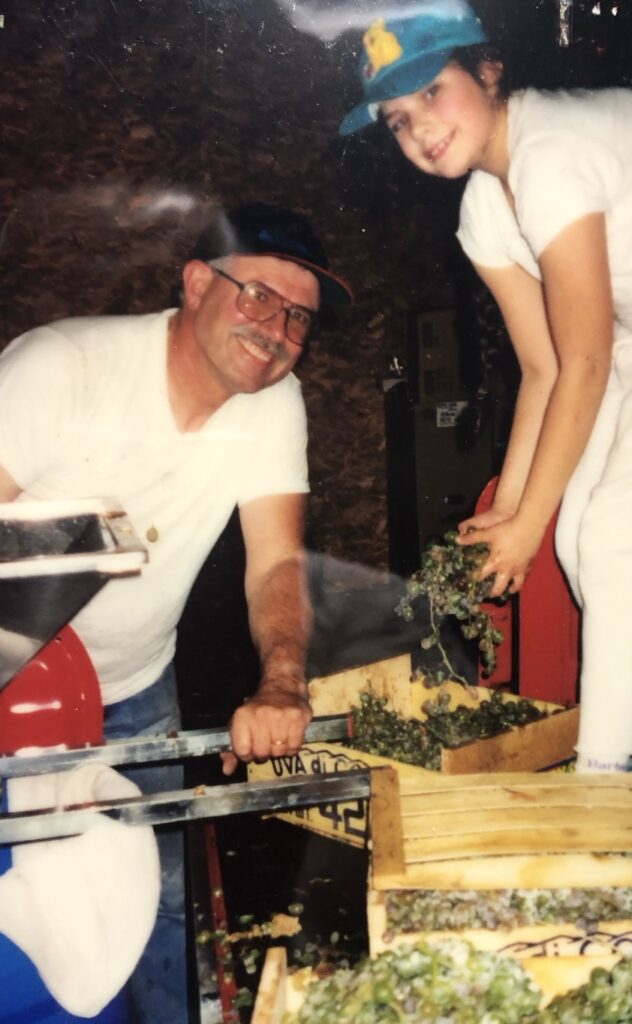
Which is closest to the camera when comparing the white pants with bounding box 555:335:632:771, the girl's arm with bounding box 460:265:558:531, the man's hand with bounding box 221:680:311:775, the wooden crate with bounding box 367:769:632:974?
the wooden crate with bounding box 367:769:632:974

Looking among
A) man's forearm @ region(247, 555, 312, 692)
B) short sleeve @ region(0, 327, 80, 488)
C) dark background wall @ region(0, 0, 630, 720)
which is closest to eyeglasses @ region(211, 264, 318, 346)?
dark background wall @ region(0, 0, 630, 720)

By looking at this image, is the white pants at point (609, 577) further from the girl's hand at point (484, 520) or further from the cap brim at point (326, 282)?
the cap brim at point (326, 282)

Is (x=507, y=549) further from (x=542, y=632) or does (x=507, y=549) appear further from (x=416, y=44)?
(x=416, y=44)

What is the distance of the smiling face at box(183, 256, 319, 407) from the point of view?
6.42ft

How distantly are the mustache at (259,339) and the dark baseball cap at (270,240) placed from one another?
0.66 ft

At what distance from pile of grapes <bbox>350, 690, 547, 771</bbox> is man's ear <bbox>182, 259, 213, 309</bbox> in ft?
4.14

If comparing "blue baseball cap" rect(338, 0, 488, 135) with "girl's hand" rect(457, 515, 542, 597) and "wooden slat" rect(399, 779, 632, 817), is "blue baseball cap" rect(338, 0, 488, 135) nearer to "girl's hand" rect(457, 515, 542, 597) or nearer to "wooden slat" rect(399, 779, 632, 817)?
"girl's hand" rect(457, 515, 542, 597)

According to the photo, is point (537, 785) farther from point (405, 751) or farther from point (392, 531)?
point (392, 531)

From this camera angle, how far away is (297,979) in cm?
89

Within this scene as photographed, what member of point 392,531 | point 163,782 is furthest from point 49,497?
point 392,531

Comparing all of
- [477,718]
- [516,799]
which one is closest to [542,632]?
[477,718]

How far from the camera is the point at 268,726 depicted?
1.39m

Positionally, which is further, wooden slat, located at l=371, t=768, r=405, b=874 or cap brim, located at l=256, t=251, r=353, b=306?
cap brim, located at l=256, t=251, r=353, b=306

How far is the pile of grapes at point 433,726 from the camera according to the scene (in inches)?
84.3
